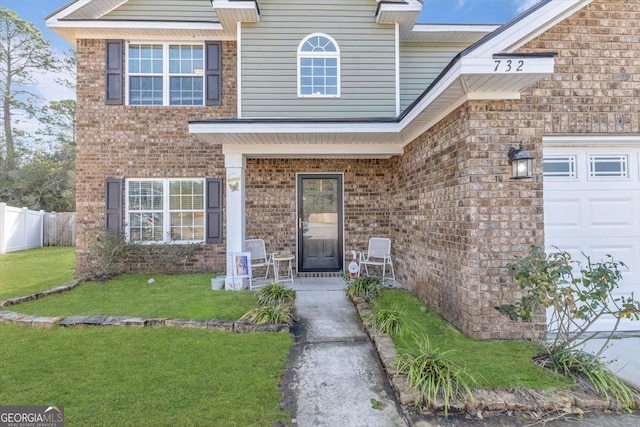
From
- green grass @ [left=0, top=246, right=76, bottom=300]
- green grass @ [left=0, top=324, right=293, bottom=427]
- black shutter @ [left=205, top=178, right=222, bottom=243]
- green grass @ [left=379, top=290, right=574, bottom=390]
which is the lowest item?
green grass @ [left=0, top=324, right=293, bottom=427]

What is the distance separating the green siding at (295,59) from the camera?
6793 millimetres

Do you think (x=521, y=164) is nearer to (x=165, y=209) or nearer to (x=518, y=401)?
(x=518, y=401)

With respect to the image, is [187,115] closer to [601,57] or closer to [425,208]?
[425,208]

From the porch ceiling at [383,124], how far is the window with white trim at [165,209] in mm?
2173

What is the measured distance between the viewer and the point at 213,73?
25.3 ft

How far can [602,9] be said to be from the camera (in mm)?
4016

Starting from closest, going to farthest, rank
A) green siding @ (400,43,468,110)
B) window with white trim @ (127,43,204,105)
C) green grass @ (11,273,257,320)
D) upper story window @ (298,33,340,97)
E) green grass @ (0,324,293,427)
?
green grass @ (0,324,293,427) → green grass @ (11,273,257,320) → upper story window @ (298,33,340,97) → window with white trim @ (127,43,204,105) → green siding @ (400,43,468,110)

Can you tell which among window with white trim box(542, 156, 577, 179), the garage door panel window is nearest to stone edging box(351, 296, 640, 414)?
window with white trim box(542, 156, 577, 179)

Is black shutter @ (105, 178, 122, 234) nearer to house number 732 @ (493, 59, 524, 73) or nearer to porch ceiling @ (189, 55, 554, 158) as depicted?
porch ceiling @ (189, 55, 554, 158)

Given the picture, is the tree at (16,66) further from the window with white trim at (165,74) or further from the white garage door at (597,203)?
the white garage door at (597,203)

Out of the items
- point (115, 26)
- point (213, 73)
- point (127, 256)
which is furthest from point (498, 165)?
point (115, 26)

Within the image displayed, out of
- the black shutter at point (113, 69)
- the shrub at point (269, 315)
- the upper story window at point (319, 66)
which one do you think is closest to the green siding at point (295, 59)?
the upper story window at point (319, 66)

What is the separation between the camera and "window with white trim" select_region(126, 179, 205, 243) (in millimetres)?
7750

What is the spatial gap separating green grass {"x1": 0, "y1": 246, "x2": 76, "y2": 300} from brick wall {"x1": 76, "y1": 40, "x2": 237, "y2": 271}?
2.51 ft
